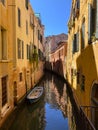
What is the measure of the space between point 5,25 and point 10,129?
5.41 meters

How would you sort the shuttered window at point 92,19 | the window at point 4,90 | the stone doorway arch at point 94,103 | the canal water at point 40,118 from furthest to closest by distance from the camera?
1. the canal water at point 40,118
2. the window at point 4,90
3. the shuttered window at point 92,19
4. the stone doorway arch at point 94,103

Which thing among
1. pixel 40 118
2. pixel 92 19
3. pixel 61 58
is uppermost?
pixel 92 19

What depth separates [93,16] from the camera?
962 cm

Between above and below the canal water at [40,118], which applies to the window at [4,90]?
above

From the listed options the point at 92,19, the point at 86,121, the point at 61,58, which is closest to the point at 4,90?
the point at 92,19

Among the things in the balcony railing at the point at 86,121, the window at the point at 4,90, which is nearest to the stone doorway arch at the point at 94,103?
the balcony railing at the point at 86,121

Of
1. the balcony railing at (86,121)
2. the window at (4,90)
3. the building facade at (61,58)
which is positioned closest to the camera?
the balcony railing at (86,121)

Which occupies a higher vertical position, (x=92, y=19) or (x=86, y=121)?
(x=92, y=19)

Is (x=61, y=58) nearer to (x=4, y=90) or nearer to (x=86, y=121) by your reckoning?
(x=4, y=90)

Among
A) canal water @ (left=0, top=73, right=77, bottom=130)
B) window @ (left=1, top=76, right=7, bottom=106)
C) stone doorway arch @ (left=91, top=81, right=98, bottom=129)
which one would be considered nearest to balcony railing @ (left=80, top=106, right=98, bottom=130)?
stone doorway arch @ (left=91, top=81, right=98, bottom=129)

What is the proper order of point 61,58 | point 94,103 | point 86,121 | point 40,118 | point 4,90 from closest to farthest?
point 86,121
point 94,103
point 4,90
point 40,118
point 61,58

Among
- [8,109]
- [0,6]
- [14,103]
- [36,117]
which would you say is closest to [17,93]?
[14,103]

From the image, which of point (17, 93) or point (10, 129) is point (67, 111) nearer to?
point (17, 93)

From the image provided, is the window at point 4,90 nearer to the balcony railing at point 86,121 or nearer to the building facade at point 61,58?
the balcony railing at point 86,121
